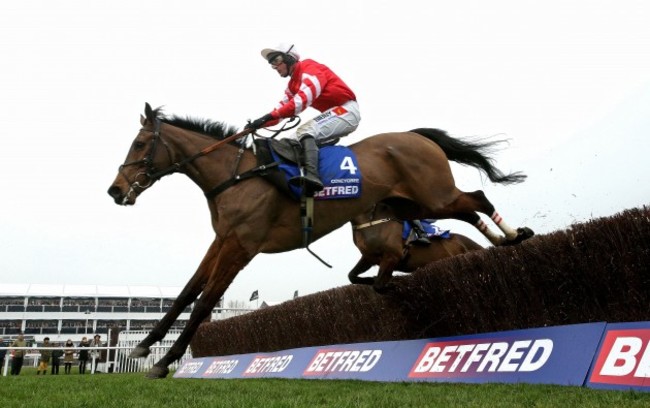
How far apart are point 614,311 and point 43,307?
2144 inches

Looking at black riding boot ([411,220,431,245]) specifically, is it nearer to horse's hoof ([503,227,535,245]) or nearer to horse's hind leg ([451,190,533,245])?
horse's hind leg ([451,190,533,245])

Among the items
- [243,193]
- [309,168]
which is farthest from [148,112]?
[309,168]

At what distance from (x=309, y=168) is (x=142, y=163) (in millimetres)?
1549

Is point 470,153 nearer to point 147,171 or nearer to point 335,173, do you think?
point 335,173

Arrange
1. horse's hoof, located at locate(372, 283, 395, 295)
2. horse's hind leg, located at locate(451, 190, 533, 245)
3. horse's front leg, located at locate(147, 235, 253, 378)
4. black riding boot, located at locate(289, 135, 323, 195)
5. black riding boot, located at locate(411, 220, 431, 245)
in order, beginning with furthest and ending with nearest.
Result: black riding boot, located at locate(411, 220, 431, 245), horse's hoof, located at locate(372, 283, 395, 295), horse's hind leg, located at locate(451, 190, 533, 245), black riding boot, located at locate(289, 135, 323, 195), horse's front leg, located at locate(147, 235, 253, 378)

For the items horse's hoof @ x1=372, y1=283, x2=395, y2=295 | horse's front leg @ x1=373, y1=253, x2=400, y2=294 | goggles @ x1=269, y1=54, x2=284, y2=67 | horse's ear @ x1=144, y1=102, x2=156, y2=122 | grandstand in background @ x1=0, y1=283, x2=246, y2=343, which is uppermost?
goggles @ x1=269, y1=54, x2=284, y2=67

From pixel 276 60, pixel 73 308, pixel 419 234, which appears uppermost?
pixel 276 60

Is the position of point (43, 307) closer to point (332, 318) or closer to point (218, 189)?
point (332, 318)

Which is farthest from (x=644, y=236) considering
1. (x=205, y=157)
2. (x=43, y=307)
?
(x=43, y=307)

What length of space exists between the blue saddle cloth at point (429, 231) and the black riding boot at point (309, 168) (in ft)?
8.65

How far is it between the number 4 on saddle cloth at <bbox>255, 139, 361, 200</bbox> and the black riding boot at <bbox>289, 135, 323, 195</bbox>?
2.8 inches

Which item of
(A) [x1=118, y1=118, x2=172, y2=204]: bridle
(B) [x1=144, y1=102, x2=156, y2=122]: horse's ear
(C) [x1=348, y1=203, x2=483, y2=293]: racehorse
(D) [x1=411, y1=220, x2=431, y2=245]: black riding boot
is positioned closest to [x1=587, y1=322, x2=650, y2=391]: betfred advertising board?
(C) [x1=348, y1=203, x2=483, y2=293]: racehorse

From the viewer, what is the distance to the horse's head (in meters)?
4.99

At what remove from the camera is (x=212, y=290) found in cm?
461
